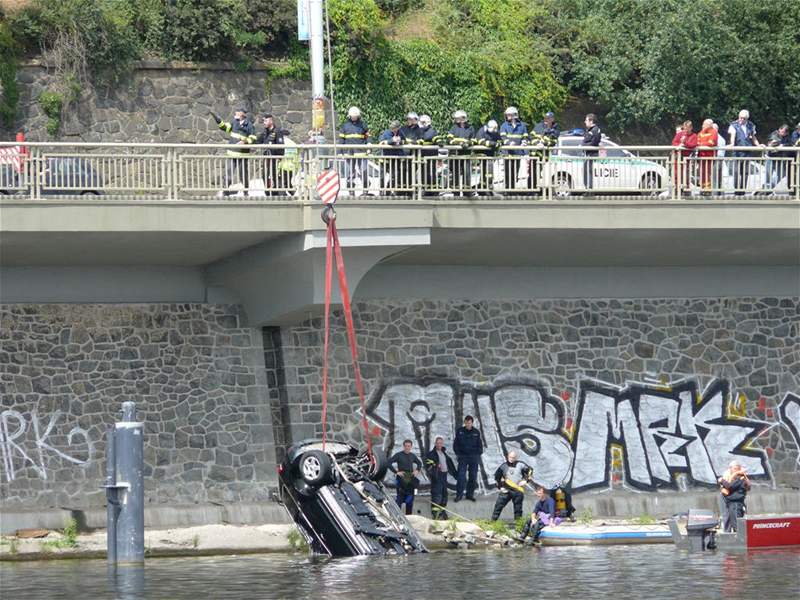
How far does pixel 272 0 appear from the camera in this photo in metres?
42.7

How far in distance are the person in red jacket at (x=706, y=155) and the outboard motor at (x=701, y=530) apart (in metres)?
6.09

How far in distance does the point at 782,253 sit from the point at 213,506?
1207 centimetres

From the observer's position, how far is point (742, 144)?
31.9 meters

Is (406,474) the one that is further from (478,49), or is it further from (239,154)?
(478,49)

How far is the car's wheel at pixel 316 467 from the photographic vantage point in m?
27.1

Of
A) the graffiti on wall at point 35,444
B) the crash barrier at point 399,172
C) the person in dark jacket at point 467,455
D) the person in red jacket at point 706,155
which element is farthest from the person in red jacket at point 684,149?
the graffiti on wall at point 35,444

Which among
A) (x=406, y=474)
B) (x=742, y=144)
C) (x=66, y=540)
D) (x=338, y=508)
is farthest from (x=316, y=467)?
(x=742, y=144)

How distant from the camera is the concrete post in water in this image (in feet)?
82.0

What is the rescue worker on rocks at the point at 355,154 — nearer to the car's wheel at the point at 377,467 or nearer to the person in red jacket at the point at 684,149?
the car's wheel at the point at 377,467

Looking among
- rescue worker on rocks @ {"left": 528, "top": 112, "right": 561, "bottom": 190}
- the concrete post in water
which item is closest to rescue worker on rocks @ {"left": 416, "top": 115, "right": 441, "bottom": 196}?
rescue worker on rocks @ {"left": 528, "top": 112, "right": 561, "bottom": 190}

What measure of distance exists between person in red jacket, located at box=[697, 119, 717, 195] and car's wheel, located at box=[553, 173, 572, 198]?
247cm

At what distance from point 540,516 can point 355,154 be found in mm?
7229

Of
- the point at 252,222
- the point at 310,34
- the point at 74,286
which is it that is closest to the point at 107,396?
the point at 74,286

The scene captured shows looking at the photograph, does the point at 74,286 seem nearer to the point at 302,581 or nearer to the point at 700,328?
the point at 302,581
